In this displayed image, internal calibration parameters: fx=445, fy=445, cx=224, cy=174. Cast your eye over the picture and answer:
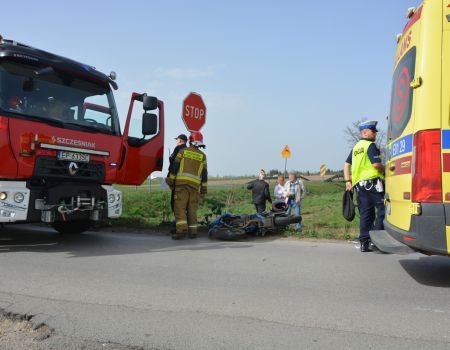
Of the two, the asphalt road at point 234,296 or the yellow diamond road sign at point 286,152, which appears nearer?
the asphalt road at point 234,296

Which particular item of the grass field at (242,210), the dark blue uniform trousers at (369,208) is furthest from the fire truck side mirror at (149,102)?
the dark blue uniform trousers at (369,208)

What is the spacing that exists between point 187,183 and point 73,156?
7.24 feet

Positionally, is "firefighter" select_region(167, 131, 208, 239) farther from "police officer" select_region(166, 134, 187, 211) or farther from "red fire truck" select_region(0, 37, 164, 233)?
"red fire truck" select_region(0, 37, 164, 233)

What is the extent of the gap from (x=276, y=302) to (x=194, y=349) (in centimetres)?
128

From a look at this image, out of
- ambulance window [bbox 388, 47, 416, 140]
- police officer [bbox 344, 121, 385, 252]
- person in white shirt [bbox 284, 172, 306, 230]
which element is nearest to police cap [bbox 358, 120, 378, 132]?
police officer [bbox 344, 121, 385, 252]

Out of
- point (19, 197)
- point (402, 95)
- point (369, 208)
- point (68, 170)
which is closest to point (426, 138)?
point (402, 95)

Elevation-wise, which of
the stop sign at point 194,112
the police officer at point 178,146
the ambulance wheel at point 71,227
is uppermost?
the stop sign at point 194,112

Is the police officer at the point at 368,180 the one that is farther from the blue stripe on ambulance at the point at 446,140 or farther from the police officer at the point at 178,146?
the police officer at the point at 178,146

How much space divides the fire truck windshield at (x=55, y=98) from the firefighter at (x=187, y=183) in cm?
132

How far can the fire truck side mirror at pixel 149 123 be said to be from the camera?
26.5 feet

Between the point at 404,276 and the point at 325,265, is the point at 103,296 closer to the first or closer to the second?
the point at 325,265

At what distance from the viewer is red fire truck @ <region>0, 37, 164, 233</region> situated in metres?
6.38

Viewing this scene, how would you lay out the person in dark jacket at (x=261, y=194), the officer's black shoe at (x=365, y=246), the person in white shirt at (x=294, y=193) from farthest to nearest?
the person in dark jacket at (x=261, y=194)
the person in white shirt at (x=294, y=193)
the officer's black shoe at (x=365, y=246)

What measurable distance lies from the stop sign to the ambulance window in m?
4.13
